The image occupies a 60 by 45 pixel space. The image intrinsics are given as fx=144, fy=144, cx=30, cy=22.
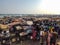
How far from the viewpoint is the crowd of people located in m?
2.65

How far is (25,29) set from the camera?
Answer: 109 inches

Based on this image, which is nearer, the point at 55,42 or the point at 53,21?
the point at 55,42

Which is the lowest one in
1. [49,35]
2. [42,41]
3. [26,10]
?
[42,41]

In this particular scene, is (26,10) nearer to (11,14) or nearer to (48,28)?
(11,14)

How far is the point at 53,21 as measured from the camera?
285 cm

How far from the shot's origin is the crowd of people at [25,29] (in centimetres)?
265

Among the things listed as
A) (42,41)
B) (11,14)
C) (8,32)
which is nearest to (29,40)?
(42,41)

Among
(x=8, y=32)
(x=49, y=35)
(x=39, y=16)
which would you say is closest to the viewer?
(x=49, y=35)

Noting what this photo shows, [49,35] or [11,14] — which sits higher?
[11,14]

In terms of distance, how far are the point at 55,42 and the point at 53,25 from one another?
43 centimetres

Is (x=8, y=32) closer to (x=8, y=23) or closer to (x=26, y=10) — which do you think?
(x=8, y=23)

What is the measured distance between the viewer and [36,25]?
2.85 meters

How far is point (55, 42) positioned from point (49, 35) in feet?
0.59

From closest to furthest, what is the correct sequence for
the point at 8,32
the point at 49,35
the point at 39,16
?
1. the point at 49,35
2. the point at 8,32
3. the point at 39,16
